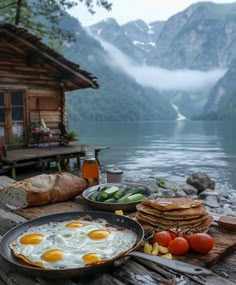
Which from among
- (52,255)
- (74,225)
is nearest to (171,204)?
(74,225)

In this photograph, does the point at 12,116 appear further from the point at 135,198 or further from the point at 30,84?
the point at 135,198

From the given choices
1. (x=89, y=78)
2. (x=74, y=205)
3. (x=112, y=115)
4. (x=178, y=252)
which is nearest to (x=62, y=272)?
(x=178, y=252)

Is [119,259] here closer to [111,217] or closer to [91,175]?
[111,217]

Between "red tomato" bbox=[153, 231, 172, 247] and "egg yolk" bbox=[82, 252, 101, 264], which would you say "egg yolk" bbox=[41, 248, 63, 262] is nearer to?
"egg yolk" bbox=[82, 252, 101, 264]

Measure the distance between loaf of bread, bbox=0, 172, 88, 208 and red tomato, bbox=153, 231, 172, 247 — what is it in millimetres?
1426

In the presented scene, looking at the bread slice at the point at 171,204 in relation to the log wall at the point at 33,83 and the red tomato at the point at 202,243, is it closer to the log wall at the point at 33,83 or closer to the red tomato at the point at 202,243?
the red tomato at the point at 202,243

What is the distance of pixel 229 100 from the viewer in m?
169

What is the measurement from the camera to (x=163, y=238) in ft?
7.69

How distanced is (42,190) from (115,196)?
2.34 feet

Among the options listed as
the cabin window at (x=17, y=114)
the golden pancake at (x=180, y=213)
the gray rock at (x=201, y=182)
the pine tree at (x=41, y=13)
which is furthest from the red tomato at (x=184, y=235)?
the pine tree at (x=41, y=13)

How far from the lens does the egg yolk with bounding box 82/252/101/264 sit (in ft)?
6.66

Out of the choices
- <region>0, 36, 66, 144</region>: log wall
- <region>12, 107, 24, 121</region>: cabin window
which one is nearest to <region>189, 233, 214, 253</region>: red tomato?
<region>0, 36, 66, 144</region>: log wall

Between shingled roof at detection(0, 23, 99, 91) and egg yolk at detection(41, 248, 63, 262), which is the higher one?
shingled roof at detection(0, 23, 99, 91)

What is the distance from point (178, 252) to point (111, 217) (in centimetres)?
66
